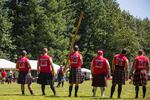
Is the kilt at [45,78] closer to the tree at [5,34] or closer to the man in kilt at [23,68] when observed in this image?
the man in kilt at [23,68]

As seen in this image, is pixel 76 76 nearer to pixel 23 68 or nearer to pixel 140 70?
pixel 23 68

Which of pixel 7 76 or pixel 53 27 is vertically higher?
pixel 53 27

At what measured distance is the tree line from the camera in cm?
6706

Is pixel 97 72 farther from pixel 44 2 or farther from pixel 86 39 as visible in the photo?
pixel 86 39

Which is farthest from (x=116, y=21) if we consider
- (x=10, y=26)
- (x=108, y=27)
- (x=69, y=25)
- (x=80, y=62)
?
(x=80, y=62)

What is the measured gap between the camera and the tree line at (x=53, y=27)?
2640 inches

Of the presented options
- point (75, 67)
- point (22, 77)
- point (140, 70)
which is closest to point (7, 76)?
point (22, 77)

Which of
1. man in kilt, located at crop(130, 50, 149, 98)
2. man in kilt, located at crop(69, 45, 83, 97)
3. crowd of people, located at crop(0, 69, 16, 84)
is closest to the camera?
man in kilt, located at crop(130, 50, 149, 98)

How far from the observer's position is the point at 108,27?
8525 cm

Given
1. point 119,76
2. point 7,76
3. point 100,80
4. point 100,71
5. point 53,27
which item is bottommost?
point 100,80

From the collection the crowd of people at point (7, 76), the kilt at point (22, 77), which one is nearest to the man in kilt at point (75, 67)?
the kilt at point (22, 77)

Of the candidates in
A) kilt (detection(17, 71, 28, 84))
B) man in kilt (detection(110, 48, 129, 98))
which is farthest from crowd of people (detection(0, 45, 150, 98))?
kilt (detection(17, 71, 28, 84))

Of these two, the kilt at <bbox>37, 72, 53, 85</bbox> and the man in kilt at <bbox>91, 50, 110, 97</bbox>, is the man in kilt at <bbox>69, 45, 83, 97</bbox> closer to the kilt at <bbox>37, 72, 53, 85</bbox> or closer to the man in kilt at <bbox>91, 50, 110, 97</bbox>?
the man in kilt at <bbox>91, 50, 110, 97</bbox>

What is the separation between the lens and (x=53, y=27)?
68.2 meters
